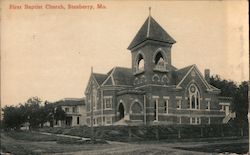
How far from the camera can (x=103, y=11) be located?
37.9ft

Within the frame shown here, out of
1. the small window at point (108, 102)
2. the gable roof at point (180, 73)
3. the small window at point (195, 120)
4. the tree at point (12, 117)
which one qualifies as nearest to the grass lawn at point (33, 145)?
the tree at point (12, 117)

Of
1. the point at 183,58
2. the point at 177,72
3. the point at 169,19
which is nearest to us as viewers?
the point at 169,19

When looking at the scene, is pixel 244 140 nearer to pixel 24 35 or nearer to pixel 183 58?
pixel 183 58

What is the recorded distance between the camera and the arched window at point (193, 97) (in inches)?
759

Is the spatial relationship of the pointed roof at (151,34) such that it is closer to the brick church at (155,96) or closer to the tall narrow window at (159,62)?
the brick church at (155,96)

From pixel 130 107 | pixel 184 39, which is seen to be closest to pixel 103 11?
pixel 184 39

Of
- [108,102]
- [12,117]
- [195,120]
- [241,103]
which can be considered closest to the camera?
[12,117]

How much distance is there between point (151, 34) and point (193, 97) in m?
4.52

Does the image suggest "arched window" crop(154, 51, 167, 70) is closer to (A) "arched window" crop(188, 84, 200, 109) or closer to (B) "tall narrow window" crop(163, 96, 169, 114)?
(B) "tall narrow window" crop(163, 96, 169, 114)

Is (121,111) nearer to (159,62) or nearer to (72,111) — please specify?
(159,62)

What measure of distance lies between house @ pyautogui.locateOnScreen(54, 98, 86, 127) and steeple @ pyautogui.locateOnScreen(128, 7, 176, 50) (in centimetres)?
308

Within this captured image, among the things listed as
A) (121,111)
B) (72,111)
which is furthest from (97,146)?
(121,111)

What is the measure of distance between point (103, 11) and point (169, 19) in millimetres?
2148

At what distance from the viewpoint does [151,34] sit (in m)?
17.2
